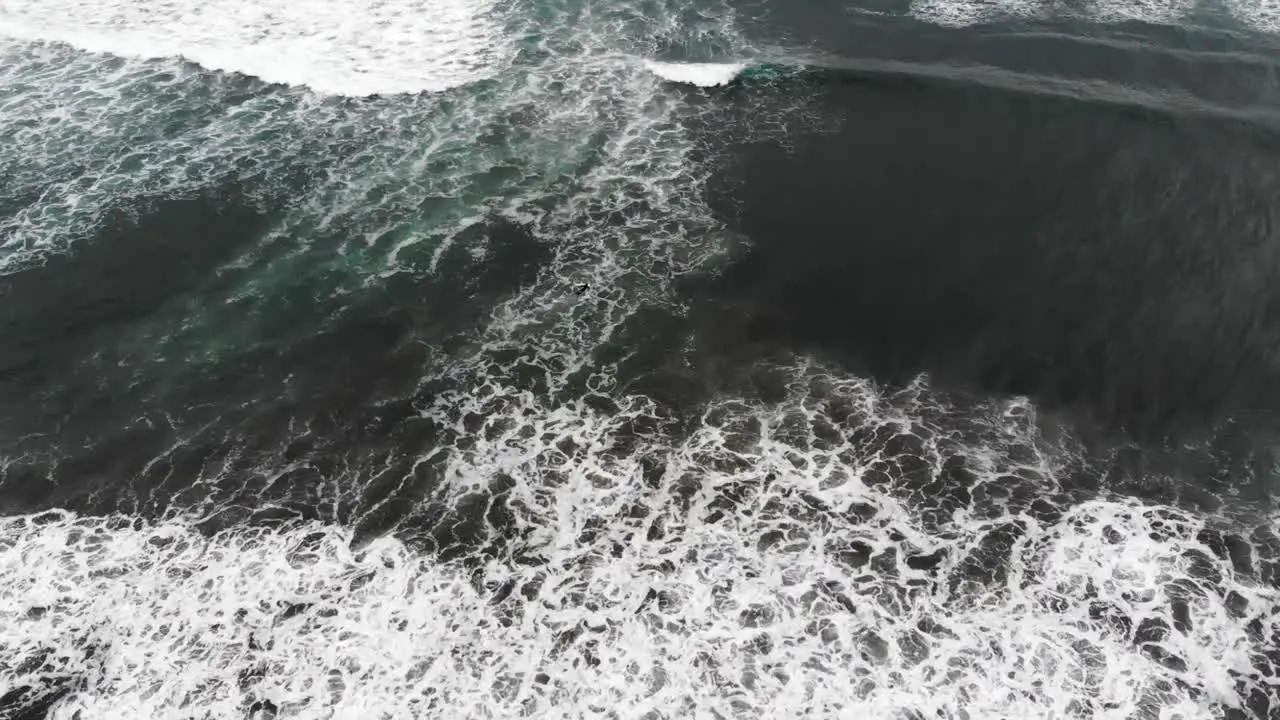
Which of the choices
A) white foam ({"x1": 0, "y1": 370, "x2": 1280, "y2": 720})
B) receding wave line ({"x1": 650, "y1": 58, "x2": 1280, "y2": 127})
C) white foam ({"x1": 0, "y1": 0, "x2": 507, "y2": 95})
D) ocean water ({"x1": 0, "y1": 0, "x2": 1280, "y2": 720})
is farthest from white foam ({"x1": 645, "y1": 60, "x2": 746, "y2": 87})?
white foam ({"x1": 0, "y1": 370, "x2": 1280, "y2": 720})

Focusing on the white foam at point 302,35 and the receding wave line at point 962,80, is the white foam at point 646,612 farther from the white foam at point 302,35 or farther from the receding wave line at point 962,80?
the white foam at point 302,35

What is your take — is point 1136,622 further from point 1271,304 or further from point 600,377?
point 600,377

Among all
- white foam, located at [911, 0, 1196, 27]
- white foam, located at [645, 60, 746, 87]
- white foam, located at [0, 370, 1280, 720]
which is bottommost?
white foam, located at [0, 370, 1280, 720]

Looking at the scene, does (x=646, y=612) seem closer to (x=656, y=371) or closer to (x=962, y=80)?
(x=656, y=371)

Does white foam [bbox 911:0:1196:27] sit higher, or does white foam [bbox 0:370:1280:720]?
white foam [bbox 911:0:1196:27]

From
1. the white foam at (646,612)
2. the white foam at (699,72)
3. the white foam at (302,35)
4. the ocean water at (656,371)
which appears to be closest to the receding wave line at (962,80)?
the white foam at (699,72)

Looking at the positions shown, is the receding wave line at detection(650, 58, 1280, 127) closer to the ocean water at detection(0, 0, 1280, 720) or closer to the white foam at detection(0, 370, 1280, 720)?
the ocean water at detection(0, 0, 1280, 720)
